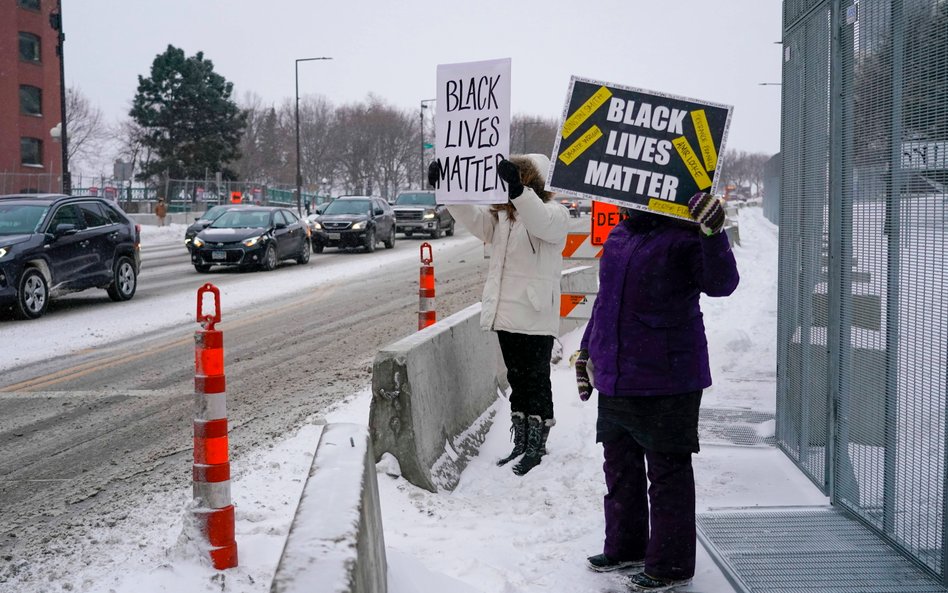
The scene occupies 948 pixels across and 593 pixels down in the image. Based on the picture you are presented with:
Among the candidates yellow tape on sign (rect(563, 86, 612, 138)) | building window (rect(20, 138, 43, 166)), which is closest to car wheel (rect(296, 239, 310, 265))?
yellow tape on sign (rect(563, 86, 612, 138))

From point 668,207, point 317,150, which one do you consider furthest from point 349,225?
point 317,150

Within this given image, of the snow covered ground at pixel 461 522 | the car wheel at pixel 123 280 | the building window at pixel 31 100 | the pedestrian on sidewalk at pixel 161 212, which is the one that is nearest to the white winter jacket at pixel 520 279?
the snow covered ground at pixel 461 522

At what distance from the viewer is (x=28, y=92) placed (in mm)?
56344

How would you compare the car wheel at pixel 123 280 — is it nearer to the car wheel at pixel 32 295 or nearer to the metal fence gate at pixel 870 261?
the car wheel at pixel 32 295

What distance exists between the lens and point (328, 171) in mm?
113938

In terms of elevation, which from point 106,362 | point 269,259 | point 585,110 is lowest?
point 106,362

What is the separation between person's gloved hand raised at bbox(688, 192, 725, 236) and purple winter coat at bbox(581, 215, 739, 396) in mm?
192

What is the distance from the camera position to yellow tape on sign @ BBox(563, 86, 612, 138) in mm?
4648

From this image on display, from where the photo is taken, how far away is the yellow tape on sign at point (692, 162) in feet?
14.2

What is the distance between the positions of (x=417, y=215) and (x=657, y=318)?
32.7 meters

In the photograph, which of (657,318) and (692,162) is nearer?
(657,318)

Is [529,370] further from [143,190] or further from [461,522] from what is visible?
[143,190]

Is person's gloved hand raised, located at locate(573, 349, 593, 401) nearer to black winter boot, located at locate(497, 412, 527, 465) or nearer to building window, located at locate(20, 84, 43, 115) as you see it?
black winter boot, located at locate(497, 412, 527, 465)

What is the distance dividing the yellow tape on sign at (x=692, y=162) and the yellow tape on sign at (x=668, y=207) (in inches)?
5.5
